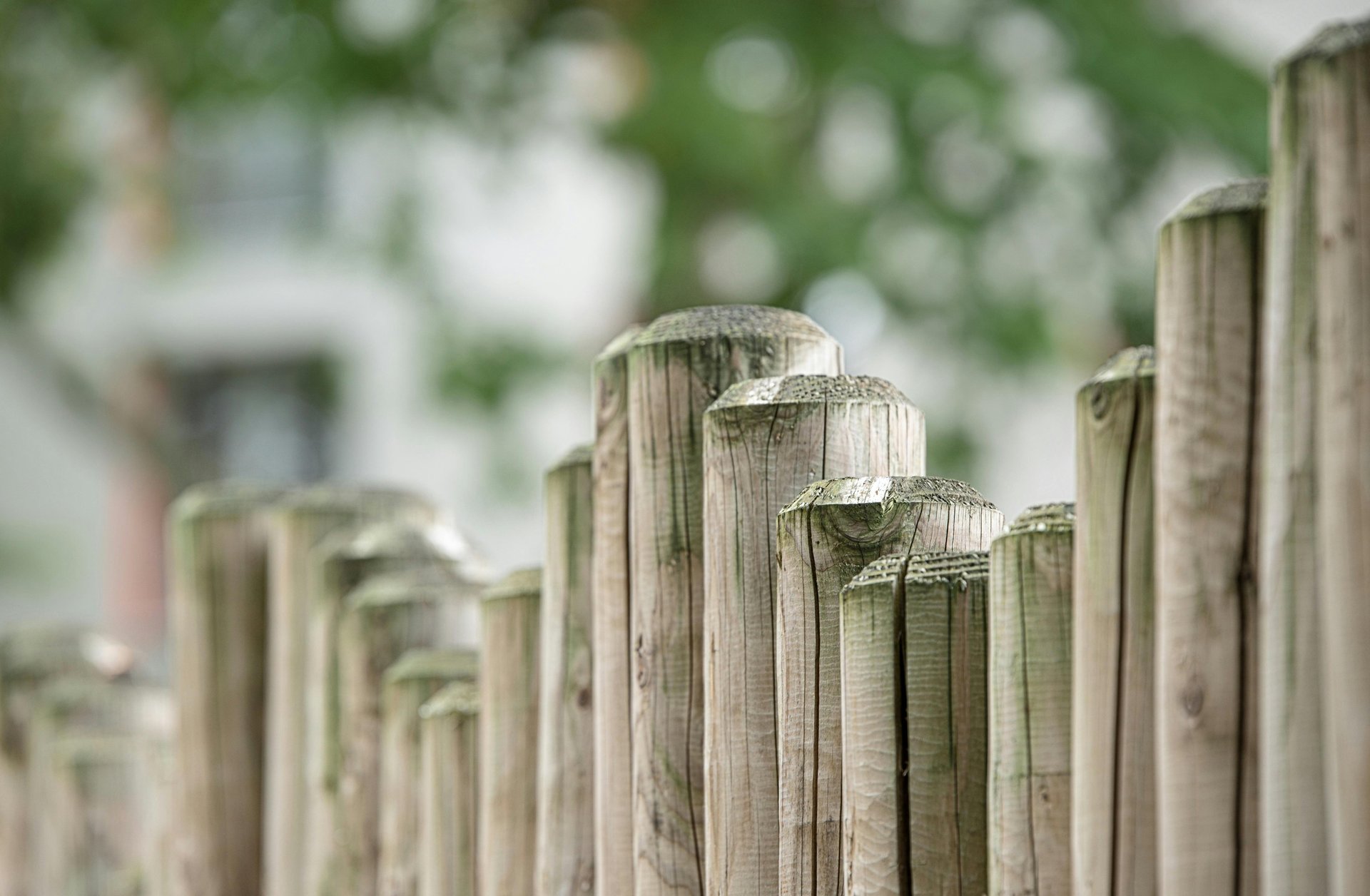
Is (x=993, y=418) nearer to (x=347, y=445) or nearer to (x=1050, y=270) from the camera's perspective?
(x=1050, y=270)

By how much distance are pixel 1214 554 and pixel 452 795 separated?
3.58ft

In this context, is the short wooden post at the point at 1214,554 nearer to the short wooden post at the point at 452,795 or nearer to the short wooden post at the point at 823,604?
the short wooden post at the point at 823,604

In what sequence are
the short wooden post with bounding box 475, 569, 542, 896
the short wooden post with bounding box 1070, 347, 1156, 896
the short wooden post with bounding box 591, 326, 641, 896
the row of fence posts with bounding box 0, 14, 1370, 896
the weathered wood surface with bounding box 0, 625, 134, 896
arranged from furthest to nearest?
the weathered wood surface with bounding box 0, 625, 134, 896 → the short wooden post with bounding box 475, 569, 542, 896 → the short wooden post with bounding box 591, 326, 641, 896 → the short wooden post with bounding box 1070, 347, 1156, 896 → the row of fence posts with bounding box 0, 14, 1370, 896

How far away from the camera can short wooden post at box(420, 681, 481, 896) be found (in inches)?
77.9

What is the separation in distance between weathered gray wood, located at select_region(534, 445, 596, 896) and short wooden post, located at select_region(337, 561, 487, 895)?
15.4 inches

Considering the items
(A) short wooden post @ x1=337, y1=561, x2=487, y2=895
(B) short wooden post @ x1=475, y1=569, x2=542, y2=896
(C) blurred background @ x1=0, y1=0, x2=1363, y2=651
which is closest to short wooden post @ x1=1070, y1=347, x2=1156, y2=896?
(B) short wooden post @ x1=475, y1=569, x2=542, y2=896

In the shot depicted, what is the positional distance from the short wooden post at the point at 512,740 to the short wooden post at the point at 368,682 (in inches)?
10.1

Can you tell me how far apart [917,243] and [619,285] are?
173 inches

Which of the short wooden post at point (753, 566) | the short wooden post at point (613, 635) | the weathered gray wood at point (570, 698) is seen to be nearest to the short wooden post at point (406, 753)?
the weathered gray wood at point (570, 698)

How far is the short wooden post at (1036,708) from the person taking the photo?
1269mm

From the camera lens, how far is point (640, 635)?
1.64 meters

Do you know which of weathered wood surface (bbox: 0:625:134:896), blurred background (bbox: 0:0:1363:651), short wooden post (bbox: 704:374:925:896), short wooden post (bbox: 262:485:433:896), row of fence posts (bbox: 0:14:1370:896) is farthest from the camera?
blurred background (bbox: 0:0:1363:651)

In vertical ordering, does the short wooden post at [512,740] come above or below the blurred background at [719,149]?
below

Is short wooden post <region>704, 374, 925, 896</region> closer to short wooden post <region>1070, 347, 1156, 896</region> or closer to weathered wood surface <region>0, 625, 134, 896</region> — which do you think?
short wooden post <region>1070, 347, 1156, 896</region>
